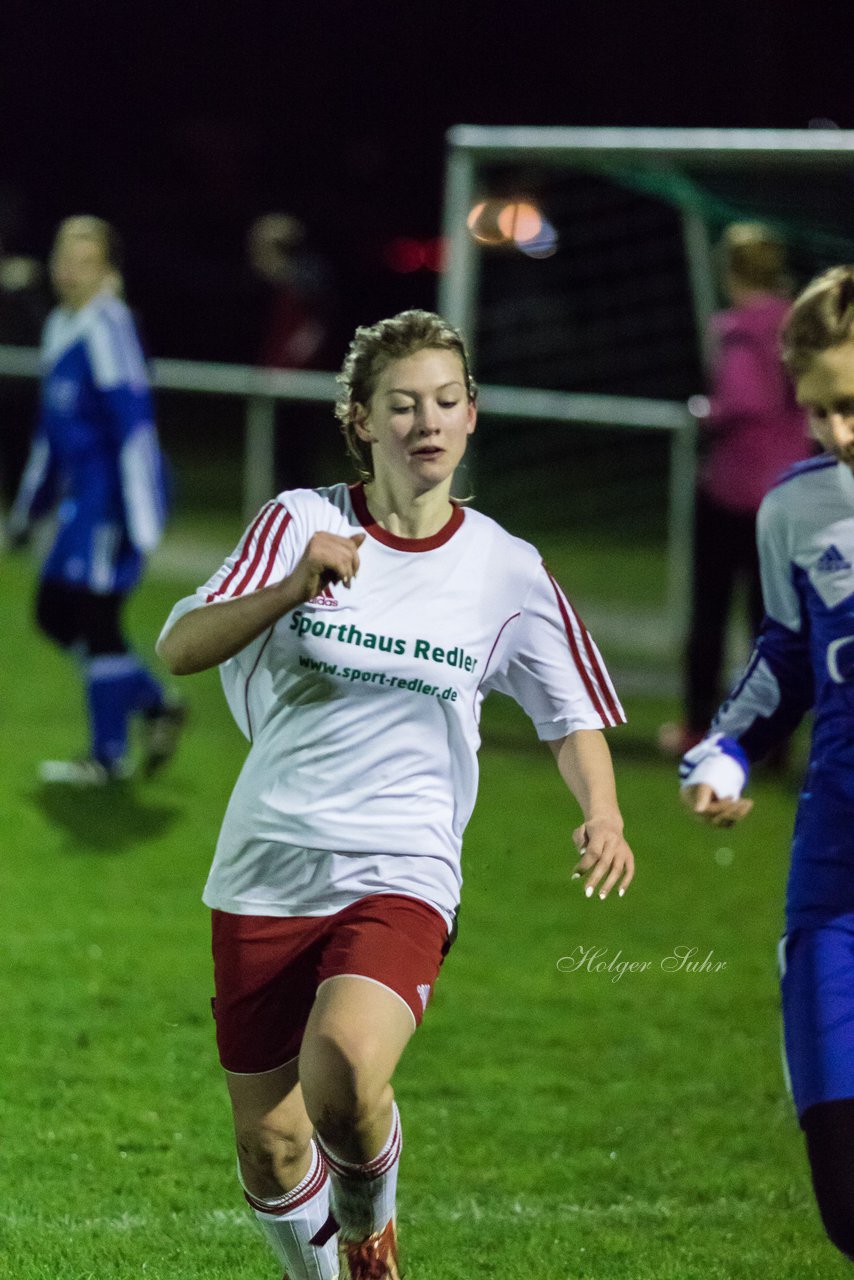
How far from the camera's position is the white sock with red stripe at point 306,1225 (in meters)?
3.84

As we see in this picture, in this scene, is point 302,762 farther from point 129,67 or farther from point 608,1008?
point 129,67

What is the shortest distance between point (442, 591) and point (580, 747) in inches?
16.3

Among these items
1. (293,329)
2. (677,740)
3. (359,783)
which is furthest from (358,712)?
(293,329)

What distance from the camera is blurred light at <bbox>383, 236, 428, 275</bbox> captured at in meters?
29.2

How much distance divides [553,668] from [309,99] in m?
32.2

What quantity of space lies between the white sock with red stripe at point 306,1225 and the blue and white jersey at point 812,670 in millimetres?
1007

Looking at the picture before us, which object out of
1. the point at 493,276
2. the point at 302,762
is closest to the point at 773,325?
the point at 302,762

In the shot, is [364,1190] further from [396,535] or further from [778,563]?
[778,563]

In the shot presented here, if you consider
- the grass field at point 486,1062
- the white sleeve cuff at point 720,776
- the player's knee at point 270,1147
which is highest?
the white sleeve cuff at point 720,776

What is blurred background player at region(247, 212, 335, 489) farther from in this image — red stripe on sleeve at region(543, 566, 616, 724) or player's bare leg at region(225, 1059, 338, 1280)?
player's bare leg at region(225, 1059, 338, 1280)

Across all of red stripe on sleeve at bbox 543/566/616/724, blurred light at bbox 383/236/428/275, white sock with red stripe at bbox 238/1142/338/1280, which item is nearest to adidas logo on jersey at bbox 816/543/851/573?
red stripe on sleeve at bbox 543/566/616/724

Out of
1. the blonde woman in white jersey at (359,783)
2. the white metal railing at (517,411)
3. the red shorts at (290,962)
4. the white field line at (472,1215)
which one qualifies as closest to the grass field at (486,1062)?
the white field line at (472,1215)

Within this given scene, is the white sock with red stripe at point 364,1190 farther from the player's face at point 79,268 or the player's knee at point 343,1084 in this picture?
the player's face at point 79,268

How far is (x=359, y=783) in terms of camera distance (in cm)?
377
